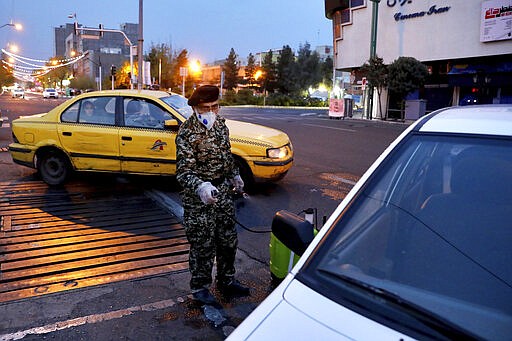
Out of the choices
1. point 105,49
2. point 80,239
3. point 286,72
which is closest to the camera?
point 80,239

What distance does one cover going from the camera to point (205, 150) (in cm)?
351

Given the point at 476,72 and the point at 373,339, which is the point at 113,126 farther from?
the point at 476,72

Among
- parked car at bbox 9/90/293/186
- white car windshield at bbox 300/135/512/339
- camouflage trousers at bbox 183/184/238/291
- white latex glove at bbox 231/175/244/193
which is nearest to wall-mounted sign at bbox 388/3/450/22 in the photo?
parked car at bbox 9/90/293/186

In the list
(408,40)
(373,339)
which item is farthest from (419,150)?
(408,40)

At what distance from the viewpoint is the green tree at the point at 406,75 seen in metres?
27.5

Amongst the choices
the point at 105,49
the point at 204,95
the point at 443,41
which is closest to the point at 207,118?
the point at 204,95

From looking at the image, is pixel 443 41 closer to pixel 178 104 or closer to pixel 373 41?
pixel 373 41

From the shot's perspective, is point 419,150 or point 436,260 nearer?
point 436,260

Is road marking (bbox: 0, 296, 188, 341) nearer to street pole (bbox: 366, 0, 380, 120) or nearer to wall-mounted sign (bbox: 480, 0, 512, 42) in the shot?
wall-mounted sign (bbox: 480, 0, 512, 42)

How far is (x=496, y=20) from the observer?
24703mm

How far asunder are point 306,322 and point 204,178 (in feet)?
6.88

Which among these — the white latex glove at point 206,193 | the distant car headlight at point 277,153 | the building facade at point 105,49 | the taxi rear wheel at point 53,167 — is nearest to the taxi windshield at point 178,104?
the distant car headlight at point 277,153

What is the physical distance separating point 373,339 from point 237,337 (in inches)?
18.0

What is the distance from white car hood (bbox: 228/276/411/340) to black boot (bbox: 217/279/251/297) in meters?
2.14
